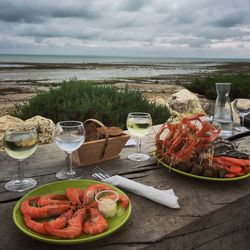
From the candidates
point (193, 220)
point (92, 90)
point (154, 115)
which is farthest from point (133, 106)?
point (193, 220)

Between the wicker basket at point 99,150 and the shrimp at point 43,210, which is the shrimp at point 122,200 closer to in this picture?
the shrimp at point 43,210

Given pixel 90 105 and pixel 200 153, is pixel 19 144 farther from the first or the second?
pixel 90 105

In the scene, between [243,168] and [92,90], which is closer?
[243,168]

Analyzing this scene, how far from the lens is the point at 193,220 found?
1357mm

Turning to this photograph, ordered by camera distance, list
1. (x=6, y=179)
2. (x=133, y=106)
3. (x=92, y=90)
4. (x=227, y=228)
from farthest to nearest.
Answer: (x=92, y=90) → (x=133, y=106) → (x=6, y=179) → (x=227, y=228)

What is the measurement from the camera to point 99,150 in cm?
194

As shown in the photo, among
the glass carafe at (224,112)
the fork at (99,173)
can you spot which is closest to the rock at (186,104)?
the glass carafe at (224,112)

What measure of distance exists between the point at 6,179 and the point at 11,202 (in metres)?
0.29

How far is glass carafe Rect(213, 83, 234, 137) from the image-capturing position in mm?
2758

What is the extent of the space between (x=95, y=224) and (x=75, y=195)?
208 millimetres

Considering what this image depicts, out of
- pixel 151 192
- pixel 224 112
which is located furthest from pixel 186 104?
pixel 151 192

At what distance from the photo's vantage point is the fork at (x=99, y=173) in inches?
69.5

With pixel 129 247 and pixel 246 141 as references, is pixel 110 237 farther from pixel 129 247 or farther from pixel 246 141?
pixel 246 141

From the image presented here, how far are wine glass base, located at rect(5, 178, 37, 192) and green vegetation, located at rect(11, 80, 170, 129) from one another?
3.51m
